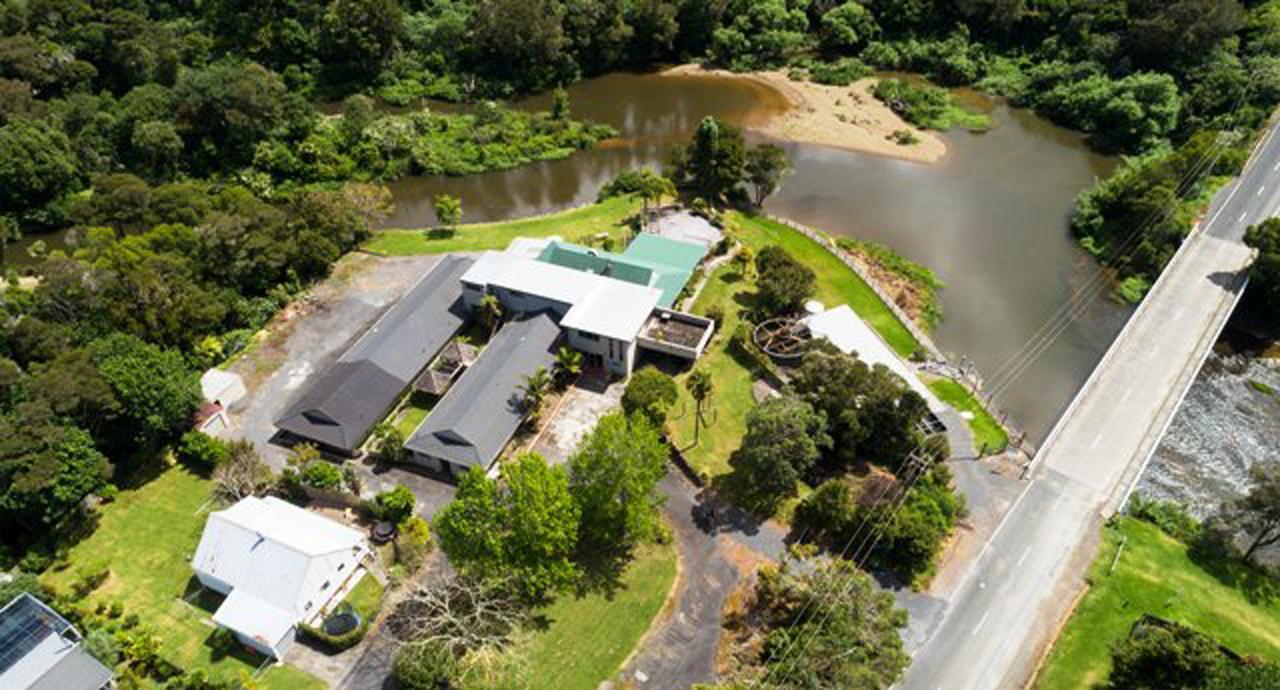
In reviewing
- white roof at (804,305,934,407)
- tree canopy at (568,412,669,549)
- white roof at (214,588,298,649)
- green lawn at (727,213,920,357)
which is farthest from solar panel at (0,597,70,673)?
green lawn at (727,213,920,357)

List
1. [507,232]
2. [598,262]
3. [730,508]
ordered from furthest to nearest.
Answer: [507,232] < [598,262] < [730,508]

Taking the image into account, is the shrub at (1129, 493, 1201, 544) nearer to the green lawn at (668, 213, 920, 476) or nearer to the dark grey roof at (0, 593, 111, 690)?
the green lawn at (668, 213, 920, 476)

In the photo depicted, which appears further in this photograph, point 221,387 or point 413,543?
point 221,387

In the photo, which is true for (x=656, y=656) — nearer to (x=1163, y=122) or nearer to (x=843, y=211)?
(x=843, y=211)

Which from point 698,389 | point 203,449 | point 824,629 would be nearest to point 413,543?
point 203,449

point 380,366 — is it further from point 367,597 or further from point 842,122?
point 842,122

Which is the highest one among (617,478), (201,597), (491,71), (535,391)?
(491,71)

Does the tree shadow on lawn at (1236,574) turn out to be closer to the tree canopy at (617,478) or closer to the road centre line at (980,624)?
the road centre line at (980,624)

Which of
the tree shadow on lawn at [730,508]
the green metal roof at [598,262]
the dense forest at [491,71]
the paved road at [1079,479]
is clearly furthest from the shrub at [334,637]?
the dense forest at [491,71]
